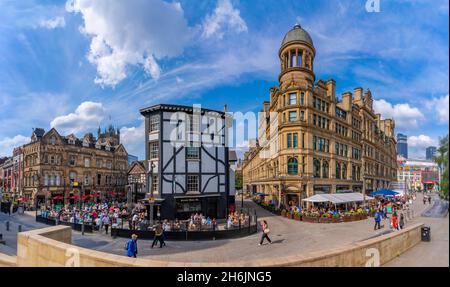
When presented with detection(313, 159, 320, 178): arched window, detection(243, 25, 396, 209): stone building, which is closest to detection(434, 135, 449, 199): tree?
detection(243, 25, 396, 209): stone building

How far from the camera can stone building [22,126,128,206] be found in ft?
140

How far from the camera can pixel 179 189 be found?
79.2 feet

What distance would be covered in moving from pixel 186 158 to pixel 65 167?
106 ft

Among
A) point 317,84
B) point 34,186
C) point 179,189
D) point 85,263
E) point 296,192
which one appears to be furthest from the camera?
point 34,186

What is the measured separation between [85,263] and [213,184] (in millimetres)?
20298

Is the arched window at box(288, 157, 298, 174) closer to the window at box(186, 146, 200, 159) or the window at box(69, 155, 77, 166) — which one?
the window at box(186, 146, 200, 159)

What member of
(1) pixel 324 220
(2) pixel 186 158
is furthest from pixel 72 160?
(1) pixel 324 220

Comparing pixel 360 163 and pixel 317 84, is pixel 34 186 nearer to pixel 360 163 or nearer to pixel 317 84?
pixel 317 84

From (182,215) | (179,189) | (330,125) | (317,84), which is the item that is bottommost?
(182,215)

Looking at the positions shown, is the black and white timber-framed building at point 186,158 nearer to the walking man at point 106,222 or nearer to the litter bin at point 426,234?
the walking man at point 106,222

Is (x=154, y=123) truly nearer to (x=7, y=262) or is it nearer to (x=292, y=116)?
(x=292, y=116)

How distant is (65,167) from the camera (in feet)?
148
